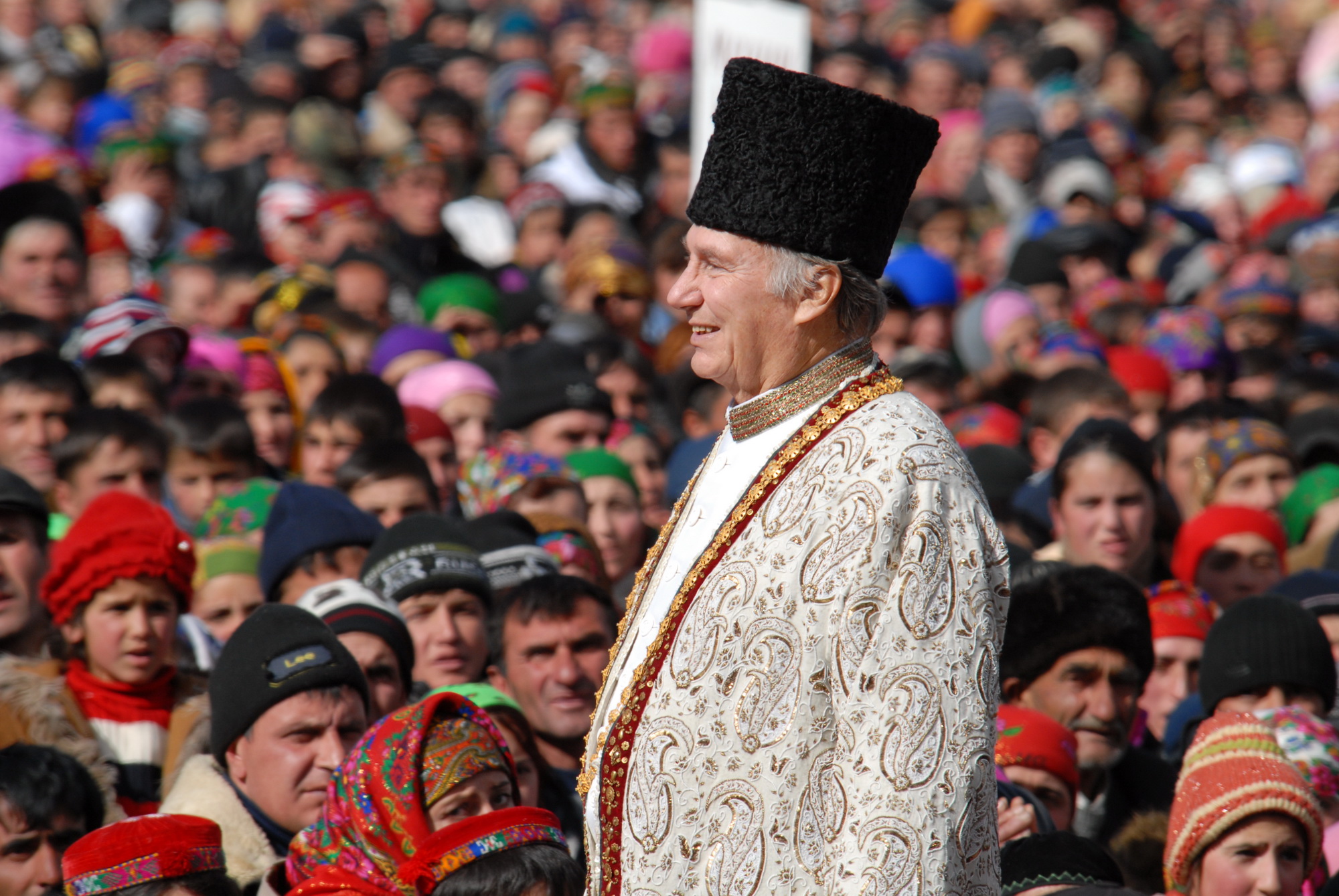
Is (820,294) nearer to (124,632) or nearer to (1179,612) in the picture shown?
(124,632)

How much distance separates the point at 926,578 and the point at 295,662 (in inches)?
95.1

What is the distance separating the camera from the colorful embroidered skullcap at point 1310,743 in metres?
4.57

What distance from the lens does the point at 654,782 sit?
2.41m

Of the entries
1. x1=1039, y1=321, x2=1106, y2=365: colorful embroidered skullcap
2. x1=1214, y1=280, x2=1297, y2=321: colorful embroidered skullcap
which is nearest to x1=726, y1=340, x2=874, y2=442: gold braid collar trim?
x1=1039, y1=321, x2=1106, y2=365: colorful embroidered skullcap

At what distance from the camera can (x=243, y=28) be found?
13.9 m

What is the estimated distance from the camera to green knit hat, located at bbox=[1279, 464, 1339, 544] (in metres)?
7.09

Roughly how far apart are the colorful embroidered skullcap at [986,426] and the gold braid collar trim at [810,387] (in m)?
5.18

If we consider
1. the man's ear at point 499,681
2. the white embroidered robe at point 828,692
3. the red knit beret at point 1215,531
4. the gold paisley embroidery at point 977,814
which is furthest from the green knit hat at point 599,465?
the gold paisley embroidery at point 977,814

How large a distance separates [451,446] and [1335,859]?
398 centimetres

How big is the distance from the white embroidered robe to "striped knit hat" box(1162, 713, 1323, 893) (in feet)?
6.16

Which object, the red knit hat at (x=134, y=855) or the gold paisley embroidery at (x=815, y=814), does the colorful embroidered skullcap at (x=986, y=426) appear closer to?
the red knit hat at (x=134, y=855)

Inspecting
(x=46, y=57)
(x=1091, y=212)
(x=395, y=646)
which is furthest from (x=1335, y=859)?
(x=46, y=57)

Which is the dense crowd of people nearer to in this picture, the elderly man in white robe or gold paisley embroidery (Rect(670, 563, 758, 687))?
the elderly man in white robe

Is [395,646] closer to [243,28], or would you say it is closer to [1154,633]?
[1154,633]
